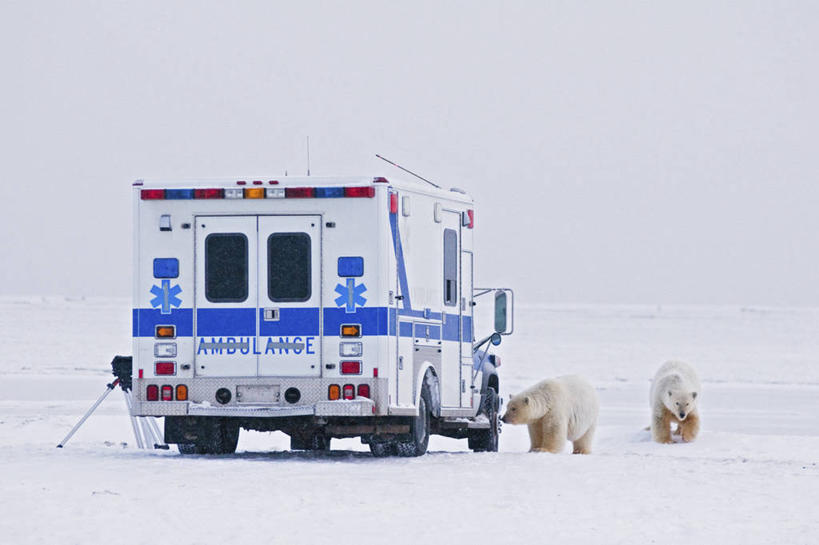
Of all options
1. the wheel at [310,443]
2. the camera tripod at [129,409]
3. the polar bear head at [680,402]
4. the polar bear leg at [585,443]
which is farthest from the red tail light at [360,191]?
the polar bear head at [680,402]

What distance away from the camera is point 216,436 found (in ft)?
47.2

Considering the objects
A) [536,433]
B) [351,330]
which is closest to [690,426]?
[536,433]

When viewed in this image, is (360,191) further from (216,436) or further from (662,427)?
(662,427)

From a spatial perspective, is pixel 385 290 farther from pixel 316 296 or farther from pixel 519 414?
pixel 519 414

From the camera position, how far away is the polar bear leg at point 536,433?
1678 centimetres

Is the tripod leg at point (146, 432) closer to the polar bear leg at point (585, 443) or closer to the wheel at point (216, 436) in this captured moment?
the wheel at point (216, 436)

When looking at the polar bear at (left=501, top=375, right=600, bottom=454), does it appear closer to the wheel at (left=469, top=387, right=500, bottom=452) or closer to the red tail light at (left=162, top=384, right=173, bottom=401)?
the wheel at (left=469, top=387, right=500, bottom=452)

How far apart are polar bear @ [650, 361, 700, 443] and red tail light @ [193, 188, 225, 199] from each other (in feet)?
25.5

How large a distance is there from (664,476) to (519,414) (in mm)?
4532

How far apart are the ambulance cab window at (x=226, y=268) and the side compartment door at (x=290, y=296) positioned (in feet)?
0.55

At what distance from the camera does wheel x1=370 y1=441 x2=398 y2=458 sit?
14180 mm

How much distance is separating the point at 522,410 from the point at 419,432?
7.97 ft

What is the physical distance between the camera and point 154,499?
10164mm

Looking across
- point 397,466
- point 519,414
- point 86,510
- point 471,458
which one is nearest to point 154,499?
point 86,510
